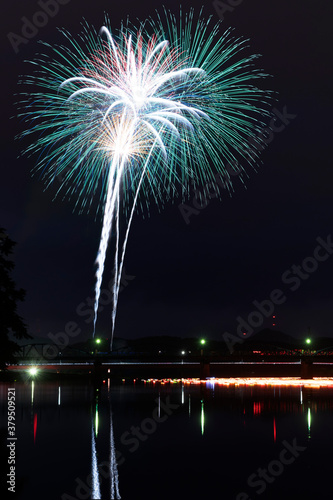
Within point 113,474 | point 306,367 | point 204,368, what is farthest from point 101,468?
point 306,367

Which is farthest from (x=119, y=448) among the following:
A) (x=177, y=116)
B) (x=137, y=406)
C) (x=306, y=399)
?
(x=306, y=399)

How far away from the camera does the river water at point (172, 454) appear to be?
72.5ft

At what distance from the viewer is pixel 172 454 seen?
98.2 ft

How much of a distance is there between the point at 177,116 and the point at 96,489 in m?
27.1

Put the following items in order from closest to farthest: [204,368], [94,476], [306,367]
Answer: [94,476] < [204,368] < [306,367]

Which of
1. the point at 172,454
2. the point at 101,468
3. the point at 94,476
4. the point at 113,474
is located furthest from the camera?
the point at 172,454

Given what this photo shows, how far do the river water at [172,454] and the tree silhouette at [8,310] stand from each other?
14.9 feet

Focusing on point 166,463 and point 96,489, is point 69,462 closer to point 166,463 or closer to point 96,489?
point 166,463

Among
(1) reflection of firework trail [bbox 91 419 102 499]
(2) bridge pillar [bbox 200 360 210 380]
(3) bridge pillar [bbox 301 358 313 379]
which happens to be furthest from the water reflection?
(3) bridge pillar [bbox 301 358 313 379]

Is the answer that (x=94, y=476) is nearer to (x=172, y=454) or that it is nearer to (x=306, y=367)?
(x=172, y=454)

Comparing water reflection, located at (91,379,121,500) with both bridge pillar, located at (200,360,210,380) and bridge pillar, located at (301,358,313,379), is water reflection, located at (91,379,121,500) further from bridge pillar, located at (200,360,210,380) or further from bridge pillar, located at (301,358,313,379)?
bridge pillar, located at (301,358,313,379)

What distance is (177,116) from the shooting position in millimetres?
42375

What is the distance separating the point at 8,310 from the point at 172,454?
13.1m

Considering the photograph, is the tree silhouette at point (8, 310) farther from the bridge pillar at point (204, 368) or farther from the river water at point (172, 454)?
the bridge pillar at point (204, 368)
